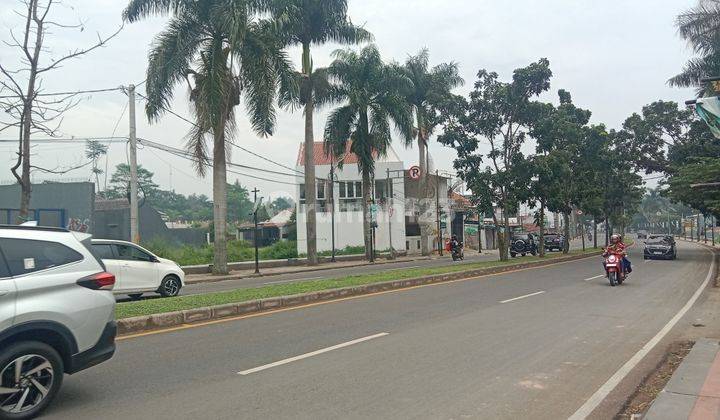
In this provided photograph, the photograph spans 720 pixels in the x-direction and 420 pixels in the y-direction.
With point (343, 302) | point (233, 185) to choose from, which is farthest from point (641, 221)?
point (343, 302)

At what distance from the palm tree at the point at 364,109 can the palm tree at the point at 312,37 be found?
183 cm

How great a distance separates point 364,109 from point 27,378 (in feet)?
98.3

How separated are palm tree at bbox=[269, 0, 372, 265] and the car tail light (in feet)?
81.2

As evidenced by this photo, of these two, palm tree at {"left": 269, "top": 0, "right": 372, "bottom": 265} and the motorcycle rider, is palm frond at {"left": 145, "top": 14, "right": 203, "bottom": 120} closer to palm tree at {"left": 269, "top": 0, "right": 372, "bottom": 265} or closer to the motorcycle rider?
palm tree at {"left": 269, "top": 0, "right": 372, "bottom": 265}

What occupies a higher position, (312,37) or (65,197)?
(312,37)

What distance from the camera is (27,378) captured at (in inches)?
186

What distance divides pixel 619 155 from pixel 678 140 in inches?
171

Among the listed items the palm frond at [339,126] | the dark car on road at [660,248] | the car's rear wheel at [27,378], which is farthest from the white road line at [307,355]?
the dark car on road at [660,248]

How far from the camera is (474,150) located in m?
25.7

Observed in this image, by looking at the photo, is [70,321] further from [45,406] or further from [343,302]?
[343,302]

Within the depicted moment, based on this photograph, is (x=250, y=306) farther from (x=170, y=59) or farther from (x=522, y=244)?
(x=522, y=244)

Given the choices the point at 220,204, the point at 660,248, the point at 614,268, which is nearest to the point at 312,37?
the point at 220,204

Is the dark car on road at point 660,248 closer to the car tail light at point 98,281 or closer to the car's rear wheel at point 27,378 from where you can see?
the car tail light at point 98,281

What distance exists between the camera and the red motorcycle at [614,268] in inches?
633
